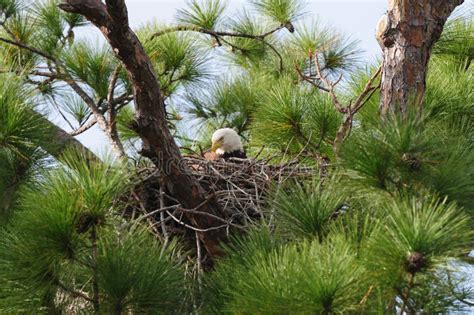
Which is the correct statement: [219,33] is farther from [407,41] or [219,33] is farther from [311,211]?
[311,211]

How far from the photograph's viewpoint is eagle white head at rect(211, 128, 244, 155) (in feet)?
16.6

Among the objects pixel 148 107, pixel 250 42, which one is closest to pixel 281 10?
pixel 250 42

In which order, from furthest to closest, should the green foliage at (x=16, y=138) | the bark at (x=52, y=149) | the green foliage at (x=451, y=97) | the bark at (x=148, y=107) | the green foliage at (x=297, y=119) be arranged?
the green foliage at (x=297, y=119) < the green foliage at (x=451, y=97) < the bark at (x=52, y=149) < the green foliage at (x=16, y=138) < the bark at (x=148, y=107)

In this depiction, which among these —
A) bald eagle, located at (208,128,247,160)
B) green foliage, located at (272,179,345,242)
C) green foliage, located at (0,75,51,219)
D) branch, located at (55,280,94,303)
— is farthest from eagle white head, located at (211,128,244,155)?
branch, located at (55,280,94,303)

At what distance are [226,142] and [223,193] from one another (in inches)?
41.6

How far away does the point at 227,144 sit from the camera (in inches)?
200

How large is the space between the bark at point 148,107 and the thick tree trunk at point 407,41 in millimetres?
714

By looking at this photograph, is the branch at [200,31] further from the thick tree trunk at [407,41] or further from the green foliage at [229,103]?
the thick tree trunk at [407,41]

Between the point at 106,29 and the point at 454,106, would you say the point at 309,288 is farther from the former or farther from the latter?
the point at 454,106

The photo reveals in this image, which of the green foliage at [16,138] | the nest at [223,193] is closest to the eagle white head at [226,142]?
the nest at [223,193]

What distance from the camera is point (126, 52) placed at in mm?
3424

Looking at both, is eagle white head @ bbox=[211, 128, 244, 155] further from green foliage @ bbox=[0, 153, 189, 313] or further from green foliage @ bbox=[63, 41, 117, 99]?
green foliage @ bbox=[0, 153, 189, 313]

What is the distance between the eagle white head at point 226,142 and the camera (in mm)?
5055

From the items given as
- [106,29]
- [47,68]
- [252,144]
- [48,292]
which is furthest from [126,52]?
[252,144]
